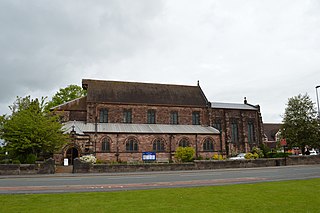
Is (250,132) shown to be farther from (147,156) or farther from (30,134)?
(30,134)

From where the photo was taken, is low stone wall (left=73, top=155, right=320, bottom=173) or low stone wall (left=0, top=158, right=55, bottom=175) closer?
low stone wall (left=0, top=158, right=55, bottom=175)

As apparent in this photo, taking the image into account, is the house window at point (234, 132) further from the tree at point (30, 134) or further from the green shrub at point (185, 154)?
the tree at point (30, 134)

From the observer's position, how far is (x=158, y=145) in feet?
121

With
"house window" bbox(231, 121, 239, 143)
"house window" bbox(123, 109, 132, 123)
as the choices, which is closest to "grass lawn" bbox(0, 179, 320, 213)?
"house window" bbox(123, 109, 132, 123)

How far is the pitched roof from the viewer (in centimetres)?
4111

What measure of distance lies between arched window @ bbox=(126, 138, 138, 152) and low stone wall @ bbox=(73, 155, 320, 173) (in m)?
9.80

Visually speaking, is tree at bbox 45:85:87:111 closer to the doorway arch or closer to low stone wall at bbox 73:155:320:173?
the doorway arch

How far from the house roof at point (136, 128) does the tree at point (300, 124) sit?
11.9 metres

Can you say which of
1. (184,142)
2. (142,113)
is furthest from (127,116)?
(184,142)

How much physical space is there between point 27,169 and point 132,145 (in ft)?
48.6

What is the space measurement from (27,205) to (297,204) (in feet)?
30.1

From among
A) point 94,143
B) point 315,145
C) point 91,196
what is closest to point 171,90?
point 94,143

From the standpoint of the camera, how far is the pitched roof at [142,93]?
4111 cm

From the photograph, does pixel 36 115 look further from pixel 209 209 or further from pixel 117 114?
pixel 209 209
